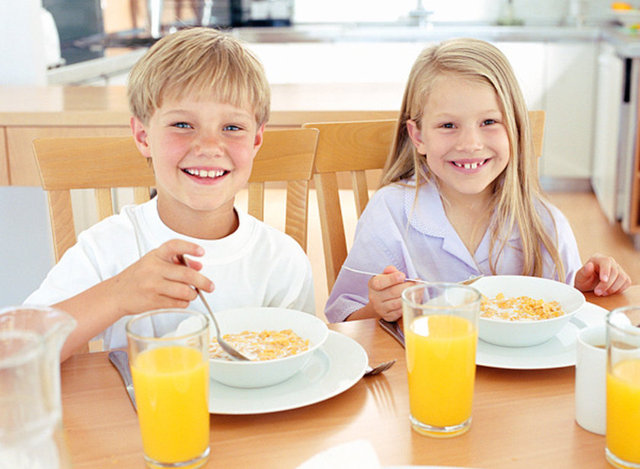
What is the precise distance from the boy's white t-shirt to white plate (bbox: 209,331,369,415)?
12.2 inches

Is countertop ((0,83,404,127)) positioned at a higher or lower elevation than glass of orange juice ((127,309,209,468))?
higher

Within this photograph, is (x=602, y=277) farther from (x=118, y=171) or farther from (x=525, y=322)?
(x=118, y=171)

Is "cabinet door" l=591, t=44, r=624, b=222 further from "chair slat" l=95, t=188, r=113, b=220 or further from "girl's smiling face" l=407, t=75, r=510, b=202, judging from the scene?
"chair slat" l=95, t=188, r=113, b=220

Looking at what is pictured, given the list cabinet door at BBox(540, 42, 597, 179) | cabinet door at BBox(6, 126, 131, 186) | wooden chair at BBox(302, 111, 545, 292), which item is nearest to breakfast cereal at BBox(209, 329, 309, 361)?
wooden chair at BBox(302, 111, 545, 292)

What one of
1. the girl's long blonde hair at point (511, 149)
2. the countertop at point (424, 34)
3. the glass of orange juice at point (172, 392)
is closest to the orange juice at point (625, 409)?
the glass of orange juice at point (172, 392)

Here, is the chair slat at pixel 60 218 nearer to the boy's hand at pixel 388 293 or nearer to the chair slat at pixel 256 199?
the chair slat at pixel 256 199

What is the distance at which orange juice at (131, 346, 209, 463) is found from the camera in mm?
658

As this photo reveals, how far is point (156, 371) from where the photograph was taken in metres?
0.66

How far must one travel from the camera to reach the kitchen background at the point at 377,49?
282 cm

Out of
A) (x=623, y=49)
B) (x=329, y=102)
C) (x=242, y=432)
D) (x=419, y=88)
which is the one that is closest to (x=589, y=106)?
(x=623, y=49)

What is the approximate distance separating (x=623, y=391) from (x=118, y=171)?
88 cm

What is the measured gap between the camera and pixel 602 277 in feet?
3.65

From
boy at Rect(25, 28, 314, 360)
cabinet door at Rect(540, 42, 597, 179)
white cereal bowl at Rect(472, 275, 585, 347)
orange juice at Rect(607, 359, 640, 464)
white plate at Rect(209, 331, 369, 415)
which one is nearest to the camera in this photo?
orange juice at Rect(607, 359, 640, 464)

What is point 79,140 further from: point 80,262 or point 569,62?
point 569,62
